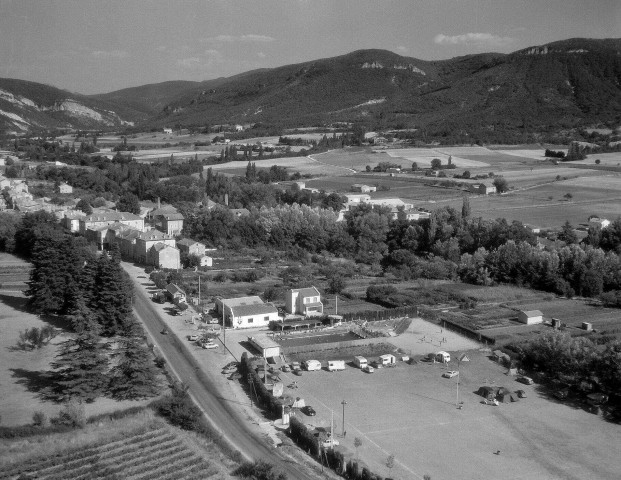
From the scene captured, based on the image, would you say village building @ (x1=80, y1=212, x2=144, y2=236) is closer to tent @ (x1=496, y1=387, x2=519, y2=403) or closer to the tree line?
the tree line

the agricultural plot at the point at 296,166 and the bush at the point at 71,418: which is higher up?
the agricultural plot at the point at 296,166

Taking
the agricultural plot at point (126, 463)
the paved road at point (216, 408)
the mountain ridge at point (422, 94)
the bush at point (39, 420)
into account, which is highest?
the mountain ridge at point (422, 94)

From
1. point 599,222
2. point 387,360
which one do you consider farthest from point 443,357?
point 599,222

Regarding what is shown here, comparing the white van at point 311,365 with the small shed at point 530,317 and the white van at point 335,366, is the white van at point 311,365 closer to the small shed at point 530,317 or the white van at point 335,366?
the white van at point 335,366

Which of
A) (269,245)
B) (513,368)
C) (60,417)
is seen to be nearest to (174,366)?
(60,417)

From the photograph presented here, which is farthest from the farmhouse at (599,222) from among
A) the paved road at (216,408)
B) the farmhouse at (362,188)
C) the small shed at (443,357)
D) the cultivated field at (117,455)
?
the cultivated field at (117,455)

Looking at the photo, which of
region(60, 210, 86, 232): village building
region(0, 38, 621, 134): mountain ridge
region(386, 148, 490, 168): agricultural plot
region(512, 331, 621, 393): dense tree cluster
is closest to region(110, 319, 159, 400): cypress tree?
region(512, 331, 621, 393): dense tree cluster
